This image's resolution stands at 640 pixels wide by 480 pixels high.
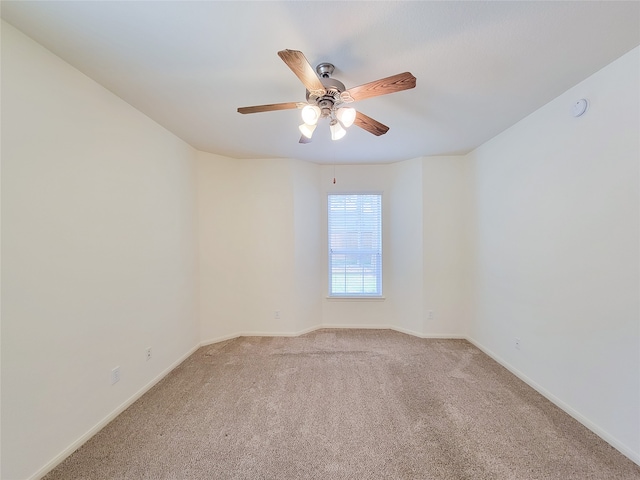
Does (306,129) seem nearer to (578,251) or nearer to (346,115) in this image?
(346,115)

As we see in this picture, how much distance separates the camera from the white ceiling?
1220mm

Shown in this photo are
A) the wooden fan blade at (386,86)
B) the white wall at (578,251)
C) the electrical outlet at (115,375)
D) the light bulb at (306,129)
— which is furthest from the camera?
the electrical outlet at (115,375)

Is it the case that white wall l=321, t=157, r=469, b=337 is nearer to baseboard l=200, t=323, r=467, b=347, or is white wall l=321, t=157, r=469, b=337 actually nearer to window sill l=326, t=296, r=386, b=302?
baseboard l=200, t=323, r=467, b=347

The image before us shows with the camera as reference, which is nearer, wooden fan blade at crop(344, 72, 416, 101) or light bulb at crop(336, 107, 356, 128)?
wooden fan blade at crop(344, 72, 416, 101)

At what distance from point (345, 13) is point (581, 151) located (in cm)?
197

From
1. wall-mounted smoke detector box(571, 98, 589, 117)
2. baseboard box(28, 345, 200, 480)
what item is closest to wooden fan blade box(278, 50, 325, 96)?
wall-mounted smoke detector box(571, 98, 589, 117)

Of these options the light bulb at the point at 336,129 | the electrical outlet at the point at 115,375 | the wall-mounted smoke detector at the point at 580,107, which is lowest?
the electrical outlet at the point at 115,375

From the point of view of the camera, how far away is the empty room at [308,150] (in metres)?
1.34

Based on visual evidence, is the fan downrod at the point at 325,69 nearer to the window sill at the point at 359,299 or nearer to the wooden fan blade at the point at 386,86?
the wooden fan blade at the point at 386,86

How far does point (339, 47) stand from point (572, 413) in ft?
10.0

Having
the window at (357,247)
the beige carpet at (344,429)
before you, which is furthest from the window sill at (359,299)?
the beige carpet at (344,429)

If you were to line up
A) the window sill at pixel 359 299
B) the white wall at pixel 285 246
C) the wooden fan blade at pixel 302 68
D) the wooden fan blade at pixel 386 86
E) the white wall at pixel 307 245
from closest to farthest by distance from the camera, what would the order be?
the wooden fan blade at pixel 302 68 < the wooden fan blade at pixel 386 86 < the white wall at pixel 285 246 < the white wall at pixel 307 245 < the window sill at pixel 359 299

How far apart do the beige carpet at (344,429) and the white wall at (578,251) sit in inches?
11.9

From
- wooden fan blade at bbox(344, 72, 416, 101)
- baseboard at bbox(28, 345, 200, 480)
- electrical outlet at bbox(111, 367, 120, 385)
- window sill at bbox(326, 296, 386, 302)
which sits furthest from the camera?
window sill at bbox(326, 296, 386, 302)
